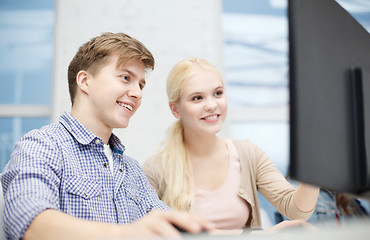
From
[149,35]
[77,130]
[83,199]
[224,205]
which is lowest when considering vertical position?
[224,205]

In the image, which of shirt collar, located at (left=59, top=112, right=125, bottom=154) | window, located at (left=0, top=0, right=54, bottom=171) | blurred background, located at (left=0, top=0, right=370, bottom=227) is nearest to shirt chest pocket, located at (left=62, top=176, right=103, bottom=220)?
shirt collar, located at (left=59, top=112, right=125, bottom=154)

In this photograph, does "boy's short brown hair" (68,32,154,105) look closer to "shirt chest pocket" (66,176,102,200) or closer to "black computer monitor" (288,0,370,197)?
"shirt chest pocket" (66,176,102,200)

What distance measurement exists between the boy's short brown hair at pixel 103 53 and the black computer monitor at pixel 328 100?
1.97 feet

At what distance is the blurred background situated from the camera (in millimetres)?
2428

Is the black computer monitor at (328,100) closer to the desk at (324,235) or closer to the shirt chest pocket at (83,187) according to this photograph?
the desk at (324,235)

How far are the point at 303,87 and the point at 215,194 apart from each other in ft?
3.19

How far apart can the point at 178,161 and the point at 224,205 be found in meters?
0.27

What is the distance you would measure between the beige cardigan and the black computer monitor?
2.61 ft

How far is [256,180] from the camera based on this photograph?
1432 mm

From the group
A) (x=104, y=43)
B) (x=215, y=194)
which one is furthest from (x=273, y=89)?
(x=104, y=43)

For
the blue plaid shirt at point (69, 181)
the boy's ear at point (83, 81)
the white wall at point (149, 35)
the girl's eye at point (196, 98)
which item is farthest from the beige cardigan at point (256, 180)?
the white wall at point (149, 35)

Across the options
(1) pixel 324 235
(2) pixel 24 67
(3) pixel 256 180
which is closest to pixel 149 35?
(2) pixel 24 67

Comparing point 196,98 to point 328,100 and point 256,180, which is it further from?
point 328,100

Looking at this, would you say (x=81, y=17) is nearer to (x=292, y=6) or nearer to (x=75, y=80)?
(x=75, y=80)
